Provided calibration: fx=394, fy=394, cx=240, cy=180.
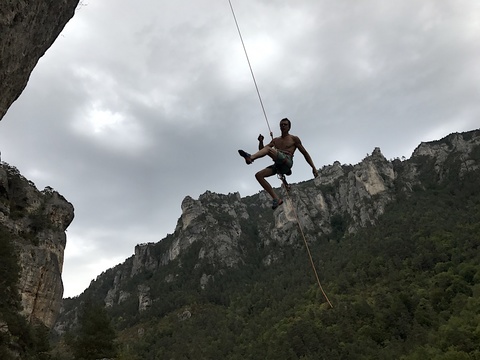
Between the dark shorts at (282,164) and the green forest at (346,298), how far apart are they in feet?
83.1

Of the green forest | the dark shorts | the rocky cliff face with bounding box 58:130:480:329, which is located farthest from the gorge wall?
the rocky cliff face with bounding box 58:130:480:329

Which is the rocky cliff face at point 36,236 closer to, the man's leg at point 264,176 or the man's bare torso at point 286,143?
the man's leg at point 264,176

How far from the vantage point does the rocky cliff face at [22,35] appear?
10.8 metres

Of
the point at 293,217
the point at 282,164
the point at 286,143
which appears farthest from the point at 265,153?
the point at 293,217

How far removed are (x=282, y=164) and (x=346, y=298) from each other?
85.8 meters

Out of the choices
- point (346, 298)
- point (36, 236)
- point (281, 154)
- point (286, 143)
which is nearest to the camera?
point (281, 154)

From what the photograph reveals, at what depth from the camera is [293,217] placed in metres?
145

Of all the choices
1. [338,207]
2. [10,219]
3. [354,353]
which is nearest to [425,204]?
[338,207]

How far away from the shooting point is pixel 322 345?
66688mm

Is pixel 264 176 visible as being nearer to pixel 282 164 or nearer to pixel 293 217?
pixel 282 164

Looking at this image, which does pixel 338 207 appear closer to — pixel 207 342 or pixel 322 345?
pixel 207 342

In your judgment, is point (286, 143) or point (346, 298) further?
point (346, 298)

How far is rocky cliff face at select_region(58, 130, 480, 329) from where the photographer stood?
434 ft

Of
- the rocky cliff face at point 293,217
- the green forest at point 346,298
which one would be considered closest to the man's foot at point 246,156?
the green forest at point 346,298
